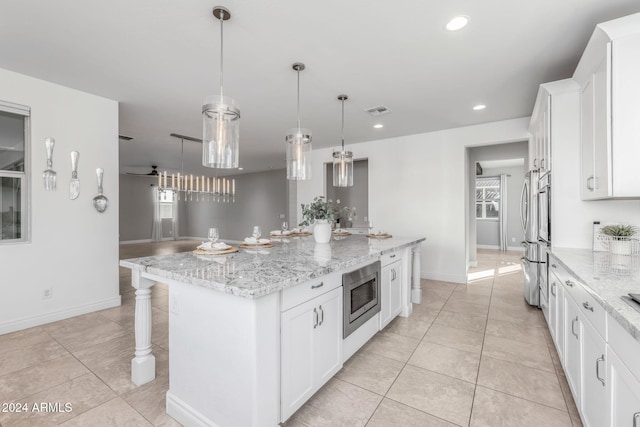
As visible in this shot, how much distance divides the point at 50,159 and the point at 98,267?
1305 mm

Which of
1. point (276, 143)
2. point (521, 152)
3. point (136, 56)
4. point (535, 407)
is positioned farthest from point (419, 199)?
point (136, 56)

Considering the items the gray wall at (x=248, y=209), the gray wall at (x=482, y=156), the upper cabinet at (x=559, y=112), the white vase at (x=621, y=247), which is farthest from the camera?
the gray wall at (x=248, y=209)

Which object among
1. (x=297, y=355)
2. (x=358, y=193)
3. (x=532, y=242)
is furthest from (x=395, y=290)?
(x=358, y=193)

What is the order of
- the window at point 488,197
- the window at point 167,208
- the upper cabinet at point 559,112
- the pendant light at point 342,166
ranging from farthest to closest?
1. the window at point 167,208
2. the window at point 488,197
3. the pendant light at point 342,166
4. the upper cabinet at point 559,112

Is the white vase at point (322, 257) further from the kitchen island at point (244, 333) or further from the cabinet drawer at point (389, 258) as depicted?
the cabinet drawer at point (389, 258)

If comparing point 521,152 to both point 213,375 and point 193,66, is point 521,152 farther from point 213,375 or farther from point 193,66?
point 213,375

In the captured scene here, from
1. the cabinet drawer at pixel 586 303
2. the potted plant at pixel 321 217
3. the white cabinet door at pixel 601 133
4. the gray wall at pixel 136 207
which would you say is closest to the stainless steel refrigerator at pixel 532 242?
the white cabinet door at pixel 601 133

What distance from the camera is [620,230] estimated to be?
2.27m

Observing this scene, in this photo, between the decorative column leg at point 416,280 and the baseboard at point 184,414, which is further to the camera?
the decorative column leg at point 416,280

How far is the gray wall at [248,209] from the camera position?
9.66 meters

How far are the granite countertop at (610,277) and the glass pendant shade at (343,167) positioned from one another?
7.11 ft

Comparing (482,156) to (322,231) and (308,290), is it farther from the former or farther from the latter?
(308,290)

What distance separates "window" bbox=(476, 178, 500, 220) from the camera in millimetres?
8711

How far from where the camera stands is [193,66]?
274 centimetres
